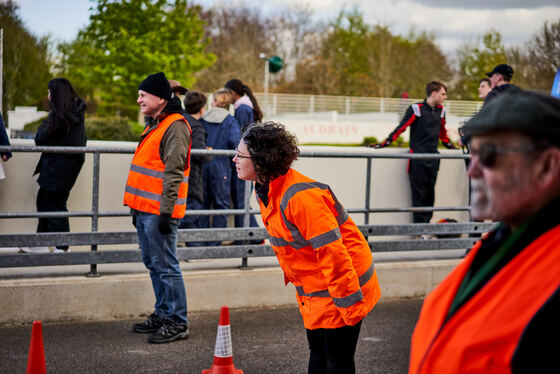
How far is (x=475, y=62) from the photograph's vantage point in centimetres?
5506

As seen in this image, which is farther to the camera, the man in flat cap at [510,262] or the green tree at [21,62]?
the green tree at [21,62]

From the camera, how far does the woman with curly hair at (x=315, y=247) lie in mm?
3336

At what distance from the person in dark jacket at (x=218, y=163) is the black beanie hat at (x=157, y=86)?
2438 mm

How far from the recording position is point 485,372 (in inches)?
59.2

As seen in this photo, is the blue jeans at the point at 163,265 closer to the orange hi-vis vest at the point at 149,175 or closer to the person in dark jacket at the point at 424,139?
the orange hi-vis vest at the point at 149,175

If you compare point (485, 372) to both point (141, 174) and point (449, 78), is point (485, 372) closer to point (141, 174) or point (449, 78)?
point (141, 174)

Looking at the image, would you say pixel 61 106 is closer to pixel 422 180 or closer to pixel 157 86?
pixel 157 86

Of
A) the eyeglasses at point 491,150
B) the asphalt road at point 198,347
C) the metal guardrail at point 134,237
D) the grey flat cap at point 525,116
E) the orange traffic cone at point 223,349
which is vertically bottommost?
the asphalt road at point 198,347

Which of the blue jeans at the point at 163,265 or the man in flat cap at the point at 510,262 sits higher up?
the man in flat cap at the point at 510,262

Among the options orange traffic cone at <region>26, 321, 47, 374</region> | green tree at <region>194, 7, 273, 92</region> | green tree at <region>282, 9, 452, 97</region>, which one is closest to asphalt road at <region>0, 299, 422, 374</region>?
orange traffic cone at <region>26, 321, 47, 374</region>

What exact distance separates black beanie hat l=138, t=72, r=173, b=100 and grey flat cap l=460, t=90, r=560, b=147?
14.3ft

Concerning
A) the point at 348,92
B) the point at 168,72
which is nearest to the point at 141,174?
the point at 168,72

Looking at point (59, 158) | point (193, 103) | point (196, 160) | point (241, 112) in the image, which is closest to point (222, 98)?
point (241, 112)

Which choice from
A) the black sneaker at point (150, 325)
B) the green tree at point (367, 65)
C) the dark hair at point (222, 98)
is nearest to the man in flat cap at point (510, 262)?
the black sneaker at point (150, 325)
